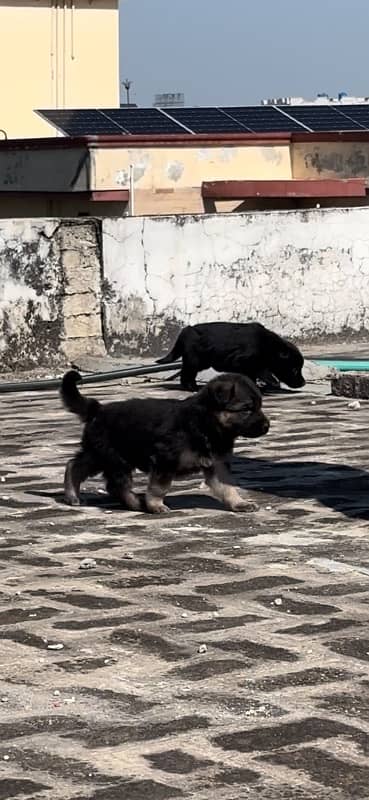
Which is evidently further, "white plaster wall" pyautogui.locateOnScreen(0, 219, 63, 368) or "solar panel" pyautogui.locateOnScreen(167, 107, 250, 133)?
"solar panel" pyautogui.locateOnScreen(167, 107, 250, 133)

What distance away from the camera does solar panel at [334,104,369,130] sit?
2594cm

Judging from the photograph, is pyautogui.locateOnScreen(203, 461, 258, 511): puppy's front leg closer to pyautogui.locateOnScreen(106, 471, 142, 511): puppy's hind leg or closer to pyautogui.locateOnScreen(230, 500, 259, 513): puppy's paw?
pyautogui.locateOnScreen(230, 500, 259, 513): puppy's paw

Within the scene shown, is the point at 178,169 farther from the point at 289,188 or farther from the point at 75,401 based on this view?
the point at 75,401

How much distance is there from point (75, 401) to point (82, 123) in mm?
16386

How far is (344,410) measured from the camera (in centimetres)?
1273

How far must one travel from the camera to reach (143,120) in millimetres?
24625

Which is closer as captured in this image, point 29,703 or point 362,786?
point 362,786

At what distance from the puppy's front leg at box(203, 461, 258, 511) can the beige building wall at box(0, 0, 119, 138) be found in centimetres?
2640

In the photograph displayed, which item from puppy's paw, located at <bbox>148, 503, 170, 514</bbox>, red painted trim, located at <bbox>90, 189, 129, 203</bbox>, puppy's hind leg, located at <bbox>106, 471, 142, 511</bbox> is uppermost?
red painted trim, located at <bbox>90, 189, 129, 203</bbox>

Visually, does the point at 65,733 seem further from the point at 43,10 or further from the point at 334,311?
the point at 43,10

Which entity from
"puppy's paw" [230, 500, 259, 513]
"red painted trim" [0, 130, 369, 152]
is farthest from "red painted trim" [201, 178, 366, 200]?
"puppy's paw" [230, 500, 259, 513]

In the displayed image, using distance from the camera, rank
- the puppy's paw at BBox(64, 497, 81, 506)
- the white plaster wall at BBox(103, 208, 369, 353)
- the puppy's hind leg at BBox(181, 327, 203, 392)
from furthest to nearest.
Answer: the white plaster wall at BBox(103, 208, 369, 353)
the puppy's hind leg at BBox(181, 327, 203, 392)
the puppy's paw at BBox(64, 497, 81, 506)

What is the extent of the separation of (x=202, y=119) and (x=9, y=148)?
149 inches

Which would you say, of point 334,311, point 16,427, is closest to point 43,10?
point 334,311
